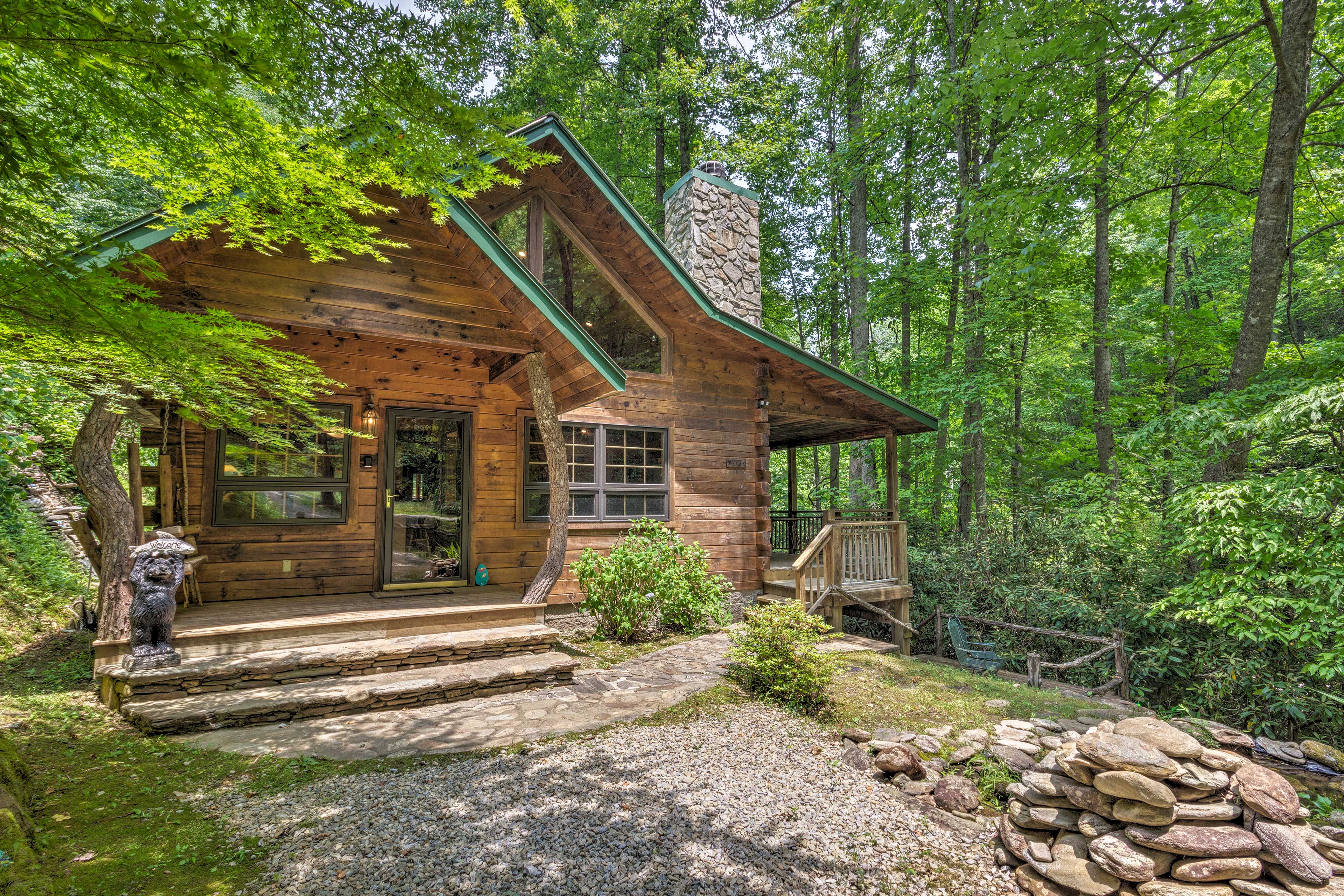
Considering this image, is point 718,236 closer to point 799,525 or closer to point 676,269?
point 676,269

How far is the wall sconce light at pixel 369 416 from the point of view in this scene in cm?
656

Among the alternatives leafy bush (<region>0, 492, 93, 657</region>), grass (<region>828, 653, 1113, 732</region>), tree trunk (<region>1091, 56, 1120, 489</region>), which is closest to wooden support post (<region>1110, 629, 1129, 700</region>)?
grass (<region>828, 653, 1113, 732</region>)

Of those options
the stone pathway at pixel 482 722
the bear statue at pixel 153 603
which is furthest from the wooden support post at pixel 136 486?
the stone pathway at pixel 482 722

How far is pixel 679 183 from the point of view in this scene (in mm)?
10758

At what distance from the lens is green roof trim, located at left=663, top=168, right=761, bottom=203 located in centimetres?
1042

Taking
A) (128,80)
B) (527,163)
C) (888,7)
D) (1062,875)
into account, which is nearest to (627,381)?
(527,163)

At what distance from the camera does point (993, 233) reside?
8.95m

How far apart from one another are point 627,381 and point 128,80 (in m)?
5.70

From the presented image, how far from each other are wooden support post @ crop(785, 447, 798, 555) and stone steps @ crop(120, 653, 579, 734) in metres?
7.62

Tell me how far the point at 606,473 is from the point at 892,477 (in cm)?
508

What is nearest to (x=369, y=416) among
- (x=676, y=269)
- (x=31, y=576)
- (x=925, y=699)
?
(x=676, y=269)

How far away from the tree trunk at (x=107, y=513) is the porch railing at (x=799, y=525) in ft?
28.8

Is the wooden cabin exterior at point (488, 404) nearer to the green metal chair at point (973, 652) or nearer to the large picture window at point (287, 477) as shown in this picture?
the large picture window at point (287, 477)

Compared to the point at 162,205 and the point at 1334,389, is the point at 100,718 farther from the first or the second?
the point at 1334,389
